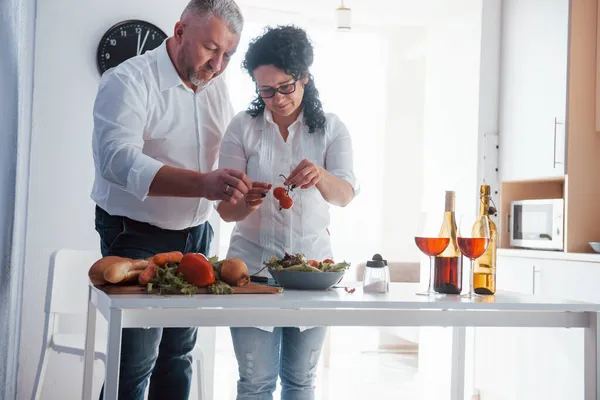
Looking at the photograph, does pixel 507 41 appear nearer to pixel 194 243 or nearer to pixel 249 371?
pixel 194 243

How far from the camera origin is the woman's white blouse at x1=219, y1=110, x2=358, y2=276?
6.27ft

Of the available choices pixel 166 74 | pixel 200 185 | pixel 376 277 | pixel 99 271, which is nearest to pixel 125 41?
pixel 166 74

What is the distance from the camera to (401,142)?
238 inches

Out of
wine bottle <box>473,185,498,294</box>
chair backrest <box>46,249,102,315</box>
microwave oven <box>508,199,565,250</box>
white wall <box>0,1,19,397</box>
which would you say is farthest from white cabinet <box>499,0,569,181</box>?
white wall <box>0,1,19,397</box>

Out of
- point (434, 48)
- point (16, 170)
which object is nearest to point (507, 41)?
point (434, 48)

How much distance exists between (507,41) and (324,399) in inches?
90.9

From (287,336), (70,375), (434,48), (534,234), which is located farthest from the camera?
(434,48)

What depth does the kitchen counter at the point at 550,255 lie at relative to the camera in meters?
3.15

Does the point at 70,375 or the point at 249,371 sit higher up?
the point at 249,371

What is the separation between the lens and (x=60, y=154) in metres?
3.32

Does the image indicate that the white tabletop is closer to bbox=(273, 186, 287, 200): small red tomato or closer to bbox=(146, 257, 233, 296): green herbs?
bbox=(146, 257, 233, 296): green herbs

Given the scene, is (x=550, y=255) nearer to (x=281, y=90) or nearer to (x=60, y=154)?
(x=281, y=90)

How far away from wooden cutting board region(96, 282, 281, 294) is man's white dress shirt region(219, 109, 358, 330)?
0.85 feet

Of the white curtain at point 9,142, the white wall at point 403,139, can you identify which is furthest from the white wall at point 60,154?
the white wall at point 403,139
